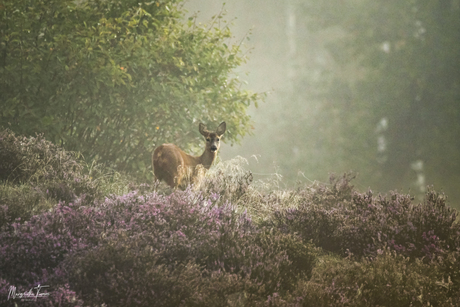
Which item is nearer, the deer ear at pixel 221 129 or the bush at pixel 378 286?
the bush at pixel 378 286

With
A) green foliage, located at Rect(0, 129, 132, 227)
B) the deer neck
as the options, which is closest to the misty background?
the deer neck

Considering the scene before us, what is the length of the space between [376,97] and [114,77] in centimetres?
1677

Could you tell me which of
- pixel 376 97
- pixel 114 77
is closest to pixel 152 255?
pixel 114 77

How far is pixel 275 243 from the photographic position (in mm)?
4781

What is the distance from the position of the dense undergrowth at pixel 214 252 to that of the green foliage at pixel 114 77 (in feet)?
8.77

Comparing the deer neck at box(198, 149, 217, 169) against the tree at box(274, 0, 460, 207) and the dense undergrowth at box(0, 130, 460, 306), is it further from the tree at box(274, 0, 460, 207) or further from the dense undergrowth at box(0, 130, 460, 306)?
the tree at box(274, 0, 460, 207)

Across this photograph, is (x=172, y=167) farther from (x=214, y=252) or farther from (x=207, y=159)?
(x=214, y=252)

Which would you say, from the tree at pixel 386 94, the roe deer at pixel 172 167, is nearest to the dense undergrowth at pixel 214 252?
the roe deer at pixel 172 167

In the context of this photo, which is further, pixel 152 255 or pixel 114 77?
pixel 114 77

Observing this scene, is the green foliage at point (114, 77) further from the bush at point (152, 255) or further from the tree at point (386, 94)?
the tree at point (386, 94)

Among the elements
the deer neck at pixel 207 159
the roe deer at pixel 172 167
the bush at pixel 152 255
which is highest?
the deer neck at pixel 207 159

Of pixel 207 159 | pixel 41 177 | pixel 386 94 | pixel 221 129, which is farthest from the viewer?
pixel 386 94

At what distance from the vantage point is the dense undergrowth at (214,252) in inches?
144

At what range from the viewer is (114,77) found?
806 centimetres
